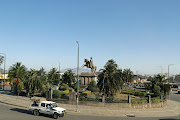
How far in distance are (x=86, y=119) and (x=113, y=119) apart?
11.8 feet

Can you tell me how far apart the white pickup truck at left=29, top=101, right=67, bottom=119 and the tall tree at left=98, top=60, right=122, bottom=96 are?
11971 mm

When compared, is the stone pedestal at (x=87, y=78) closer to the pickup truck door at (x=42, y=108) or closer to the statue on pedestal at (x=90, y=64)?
the statue on pedestal at (x=90, y=64)

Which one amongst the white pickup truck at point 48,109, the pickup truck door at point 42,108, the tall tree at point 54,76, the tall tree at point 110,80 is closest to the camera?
the white pickup truck at point 48,109

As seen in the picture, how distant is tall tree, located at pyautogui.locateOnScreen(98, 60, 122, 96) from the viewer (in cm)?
2931

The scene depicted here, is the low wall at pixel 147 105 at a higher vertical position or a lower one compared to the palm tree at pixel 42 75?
lower

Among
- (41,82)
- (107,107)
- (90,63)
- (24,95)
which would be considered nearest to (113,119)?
(107,107)

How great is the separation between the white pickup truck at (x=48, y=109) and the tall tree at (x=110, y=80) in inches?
471

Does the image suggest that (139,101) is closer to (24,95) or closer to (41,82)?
(41,82)

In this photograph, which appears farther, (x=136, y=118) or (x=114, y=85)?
(x=114, y=85)

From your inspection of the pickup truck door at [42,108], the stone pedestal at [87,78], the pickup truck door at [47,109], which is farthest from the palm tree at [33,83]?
the stone pedestal at [87,78]

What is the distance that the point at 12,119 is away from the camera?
56.1 ft

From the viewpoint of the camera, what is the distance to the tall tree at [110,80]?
29311mm

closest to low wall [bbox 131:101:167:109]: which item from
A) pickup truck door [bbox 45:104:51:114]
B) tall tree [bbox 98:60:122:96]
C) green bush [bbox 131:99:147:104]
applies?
green bush [bbox 131:99:147:104]

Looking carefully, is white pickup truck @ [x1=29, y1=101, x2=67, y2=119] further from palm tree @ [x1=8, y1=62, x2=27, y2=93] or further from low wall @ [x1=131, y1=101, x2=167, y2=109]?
palm tree @ [x1=8, y1=62, x2=27, y2=93]
